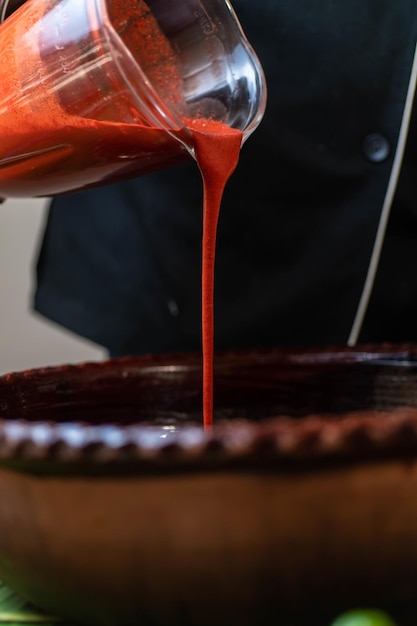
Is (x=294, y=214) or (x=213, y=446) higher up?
(x=294, y=214)

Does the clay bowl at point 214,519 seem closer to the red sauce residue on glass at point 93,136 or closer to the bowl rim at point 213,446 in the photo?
the bowl rim at point 213,446

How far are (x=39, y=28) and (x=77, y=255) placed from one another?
579 millimetres

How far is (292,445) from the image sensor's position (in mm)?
333

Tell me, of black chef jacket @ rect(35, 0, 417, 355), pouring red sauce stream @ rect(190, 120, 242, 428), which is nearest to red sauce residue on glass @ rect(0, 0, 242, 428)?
pouring red sauce stream @ rect(190, 120, 242, 428)

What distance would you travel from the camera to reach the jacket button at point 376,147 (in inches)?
34.2

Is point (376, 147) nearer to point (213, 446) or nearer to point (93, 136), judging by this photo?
point (93, 136)

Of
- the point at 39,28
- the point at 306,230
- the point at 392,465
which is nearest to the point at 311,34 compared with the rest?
the point at 306,230

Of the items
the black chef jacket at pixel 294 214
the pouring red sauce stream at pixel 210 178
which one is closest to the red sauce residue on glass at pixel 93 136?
the pouring red sauce stream at pixel 210 178

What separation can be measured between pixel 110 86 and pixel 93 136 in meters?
0.04

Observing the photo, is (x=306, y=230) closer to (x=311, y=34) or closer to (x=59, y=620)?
(x=311, y=34)

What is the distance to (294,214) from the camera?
947 millimetres

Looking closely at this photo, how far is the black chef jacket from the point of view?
2.81 ft

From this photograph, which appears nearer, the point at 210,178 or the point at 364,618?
the point at 364,618

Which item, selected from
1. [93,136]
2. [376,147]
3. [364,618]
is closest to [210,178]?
[93,136]
